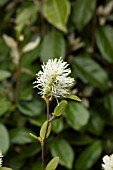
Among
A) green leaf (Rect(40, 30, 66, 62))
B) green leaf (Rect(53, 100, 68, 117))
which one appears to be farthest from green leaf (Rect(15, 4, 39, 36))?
green leaf (Rect(53, 100, 68, 117))

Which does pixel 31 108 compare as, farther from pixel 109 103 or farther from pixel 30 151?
pixel 109 103

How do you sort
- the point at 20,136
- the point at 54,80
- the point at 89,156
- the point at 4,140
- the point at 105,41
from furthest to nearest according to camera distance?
1. the point at 105,41
2. the point at 89,156
3. the point at 20,136
4. the point at 4,140
5. the point at 54,80

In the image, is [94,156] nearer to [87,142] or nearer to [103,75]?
[87,142]

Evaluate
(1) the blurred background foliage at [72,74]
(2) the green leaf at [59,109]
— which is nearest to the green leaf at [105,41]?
(1) the blurred background foliage at [72,74]

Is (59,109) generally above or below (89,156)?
below

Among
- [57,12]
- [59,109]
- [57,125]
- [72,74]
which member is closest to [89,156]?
[57,125]

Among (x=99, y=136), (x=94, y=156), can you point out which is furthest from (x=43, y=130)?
(x=99, y=136)

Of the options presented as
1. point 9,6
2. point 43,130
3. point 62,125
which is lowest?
point 43,130
